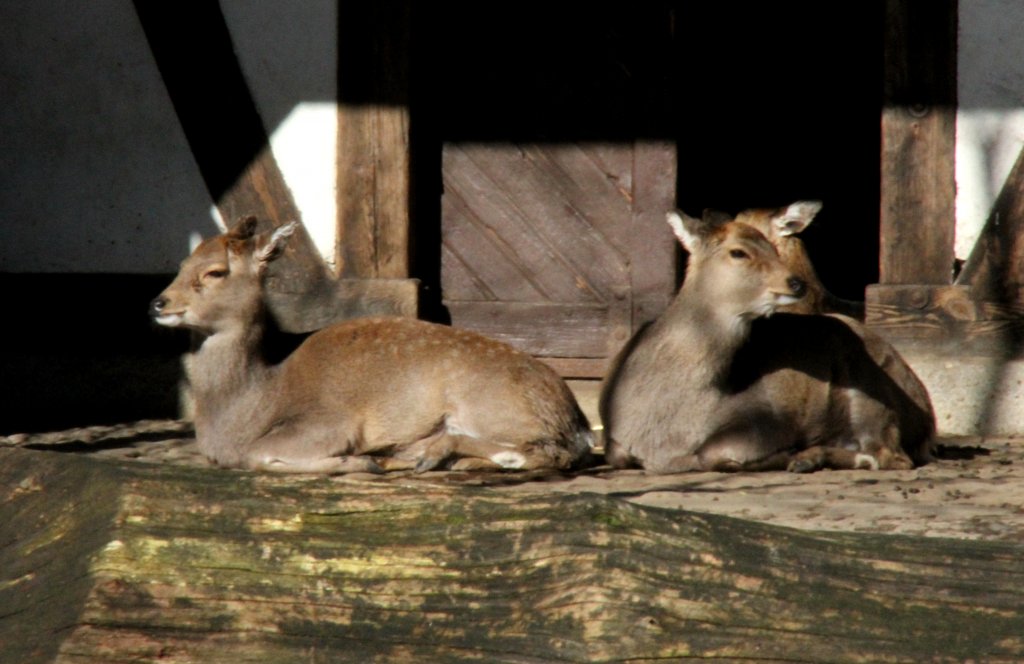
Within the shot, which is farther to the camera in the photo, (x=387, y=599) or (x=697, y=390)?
(x=697, y=390)

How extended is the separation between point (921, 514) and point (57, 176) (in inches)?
213

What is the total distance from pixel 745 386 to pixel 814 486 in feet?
2.97

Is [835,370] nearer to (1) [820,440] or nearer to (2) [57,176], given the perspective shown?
(1) [820,440]

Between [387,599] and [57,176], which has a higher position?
[57,176]

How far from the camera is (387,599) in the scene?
2727 mm

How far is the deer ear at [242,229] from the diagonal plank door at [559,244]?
5.88ft

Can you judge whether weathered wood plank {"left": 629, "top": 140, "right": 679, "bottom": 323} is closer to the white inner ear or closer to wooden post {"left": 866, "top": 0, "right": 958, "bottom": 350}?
the white inner ear

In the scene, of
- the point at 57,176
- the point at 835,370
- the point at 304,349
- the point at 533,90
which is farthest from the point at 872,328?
the point at 57,176

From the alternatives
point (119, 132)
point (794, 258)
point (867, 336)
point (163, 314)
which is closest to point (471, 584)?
point (163, 314)

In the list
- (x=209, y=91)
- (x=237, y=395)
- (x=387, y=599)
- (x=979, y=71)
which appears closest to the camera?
(x=387, y=599)

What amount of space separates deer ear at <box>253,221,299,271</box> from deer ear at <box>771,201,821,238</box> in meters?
2.63

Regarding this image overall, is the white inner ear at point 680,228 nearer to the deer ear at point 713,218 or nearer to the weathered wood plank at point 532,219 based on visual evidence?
the deer ear at point 713,218

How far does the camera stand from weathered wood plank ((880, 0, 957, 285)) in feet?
27.4

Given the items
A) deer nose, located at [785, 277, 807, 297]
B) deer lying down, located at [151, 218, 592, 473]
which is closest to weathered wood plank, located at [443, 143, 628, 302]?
deer lying down, located at [151, 218, 592, 473]
